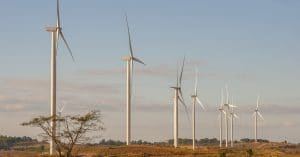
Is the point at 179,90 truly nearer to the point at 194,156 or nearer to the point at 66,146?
the point at 194,156

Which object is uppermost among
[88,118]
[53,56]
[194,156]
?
[53,56]

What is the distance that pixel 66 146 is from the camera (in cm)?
10269

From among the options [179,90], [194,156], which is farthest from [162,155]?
[179,90]

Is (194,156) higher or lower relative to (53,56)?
lower

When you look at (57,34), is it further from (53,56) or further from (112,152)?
(112,152)

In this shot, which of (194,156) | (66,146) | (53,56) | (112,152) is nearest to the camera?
(66,146)

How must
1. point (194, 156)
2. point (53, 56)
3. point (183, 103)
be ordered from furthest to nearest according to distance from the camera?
1. point (183, 103)
2. point (194, 156)
3. point (53, 56)

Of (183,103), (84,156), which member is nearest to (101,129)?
(84,156)

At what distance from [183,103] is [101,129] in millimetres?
60376

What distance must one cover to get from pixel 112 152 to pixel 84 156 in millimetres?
18021

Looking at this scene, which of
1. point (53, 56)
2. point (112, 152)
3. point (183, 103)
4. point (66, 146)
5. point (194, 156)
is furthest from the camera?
point (183, 103)

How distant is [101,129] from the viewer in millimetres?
103625

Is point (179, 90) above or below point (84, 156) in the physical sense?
above

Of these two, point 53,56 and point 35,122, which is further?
point 53,56
